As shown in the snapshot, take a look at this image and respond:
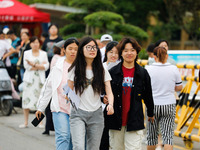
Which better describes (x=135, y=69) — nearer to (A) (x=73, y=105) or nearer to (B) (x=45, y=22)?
(A) (x=73, y=105)

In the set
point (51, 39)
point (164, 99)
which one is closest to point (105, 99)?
point (164, 99)

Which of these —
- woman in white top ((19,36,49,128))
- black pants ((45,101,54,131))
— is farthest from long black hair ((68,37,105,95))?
woman in white top ((19,36,49,128))

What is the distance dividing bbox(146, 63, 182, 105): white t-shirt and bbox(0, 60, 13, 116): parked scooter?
18.1ft

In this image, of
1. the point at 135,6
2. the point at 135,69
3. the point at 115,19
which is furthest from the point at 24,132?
the point at 135,6

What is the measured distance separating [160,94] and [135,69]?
1.24 metres

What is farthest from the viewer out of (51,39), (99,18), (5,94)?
(99,18)

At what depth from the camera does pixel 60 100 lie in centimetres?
607

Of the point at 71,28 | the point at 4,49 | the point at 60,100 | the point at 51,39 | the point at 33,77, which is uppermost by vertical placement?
the point at 71,28

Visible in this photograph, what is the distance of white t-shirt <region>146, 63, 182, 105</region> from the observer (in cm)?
686

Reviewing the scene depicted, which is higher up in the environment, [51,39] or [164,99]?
[51,39]

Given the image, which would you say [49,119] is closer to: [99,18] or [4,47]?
[4,47]

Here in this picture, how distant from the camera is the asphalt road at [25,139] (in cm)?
826

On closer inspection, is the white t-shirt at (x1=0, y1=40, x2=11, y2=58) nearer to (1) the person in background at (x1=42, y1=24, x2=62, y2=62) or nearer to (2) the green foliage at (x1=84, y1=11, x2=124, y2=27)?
(1) the person in background at (x1=42, y1=24, x2=62, y2=62)

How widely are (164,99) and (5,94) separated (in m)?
6.01
